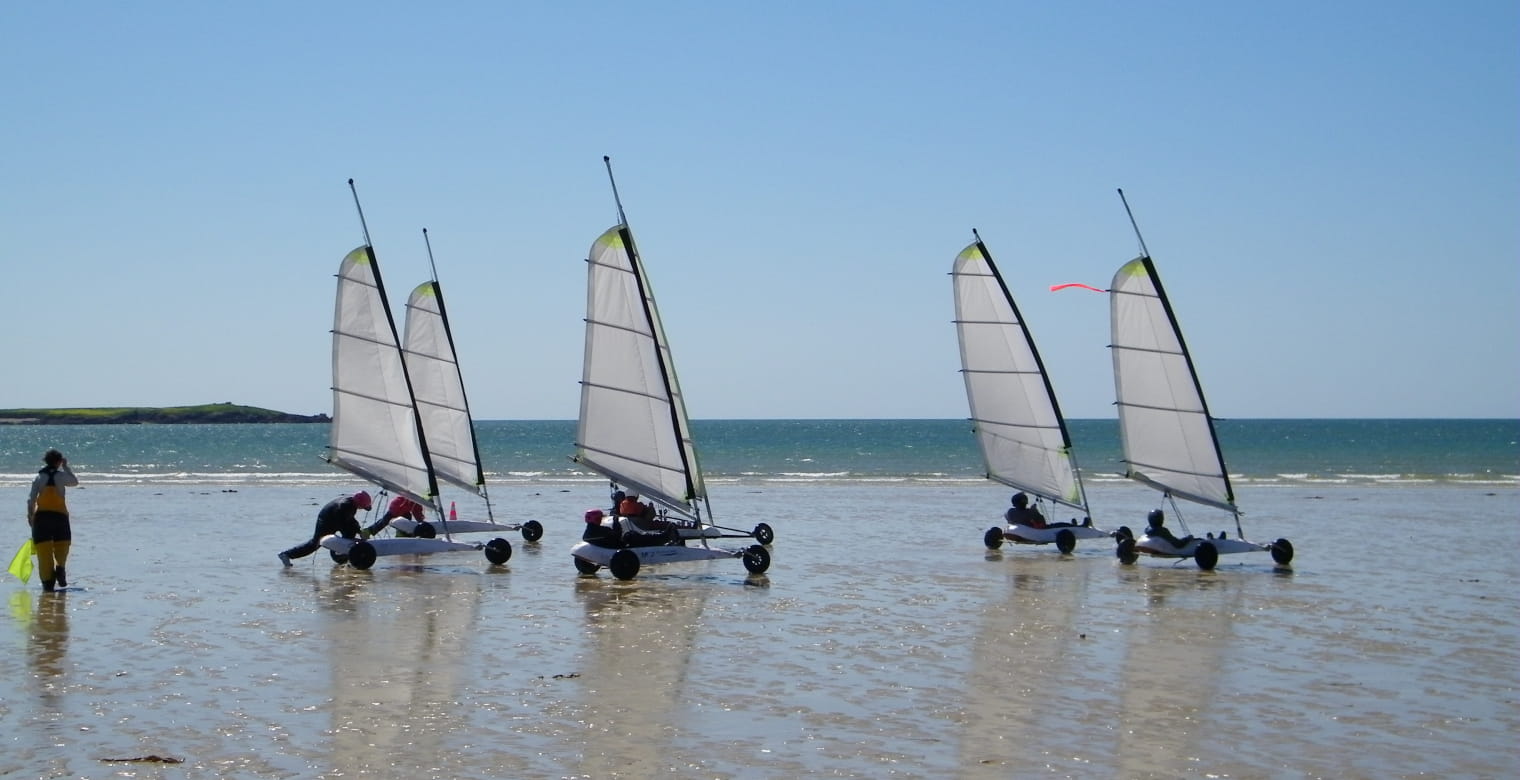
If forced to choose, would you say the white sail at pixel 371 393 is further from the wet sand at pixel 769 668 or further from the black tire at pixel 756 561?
the black tire at pixel 756 561

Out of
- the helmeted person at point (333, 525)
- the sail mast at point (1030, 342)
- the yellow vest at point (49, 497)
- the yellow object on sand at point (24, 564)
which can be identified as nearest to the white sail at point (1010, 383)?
the sail mast at point (1030, 342)

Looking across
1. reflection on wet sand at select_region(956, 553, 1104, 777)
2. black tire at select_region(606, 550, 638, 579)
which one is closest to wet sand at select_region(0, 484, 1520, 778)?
reflection on wet sand at select_region(956, 553, 1104, 777)

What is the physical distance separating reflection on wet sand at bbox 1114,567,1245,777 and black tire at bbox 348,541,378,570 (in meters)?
11.4

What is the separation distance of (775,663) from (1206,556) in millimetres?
11999

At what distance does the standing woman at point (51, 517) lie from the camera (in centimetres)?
1834

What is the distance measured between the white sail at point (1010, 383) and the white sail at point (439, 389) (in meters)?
10.7

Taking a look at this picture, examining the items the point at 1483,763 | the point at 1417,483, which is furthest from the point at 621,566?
the point at 1417,483

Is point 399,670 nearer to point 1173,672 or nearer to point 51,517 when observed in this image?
point 1173,672

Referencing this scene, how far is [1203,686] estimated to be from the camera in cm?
1340

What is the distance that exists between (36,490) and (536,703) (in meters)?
9.55

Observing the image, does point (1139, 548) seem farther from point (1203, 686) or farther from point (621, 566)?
point (1203, 686)

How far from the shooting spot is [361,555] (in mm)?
22766

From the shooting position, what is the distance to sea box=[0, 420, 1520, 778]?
34.5ft

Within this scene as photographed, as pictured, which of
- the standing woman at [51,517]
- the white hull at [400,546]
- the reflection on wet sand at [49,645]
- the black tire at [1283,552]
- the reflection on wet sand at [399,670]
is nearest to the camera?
the reflection on wet sand at [399,670]
